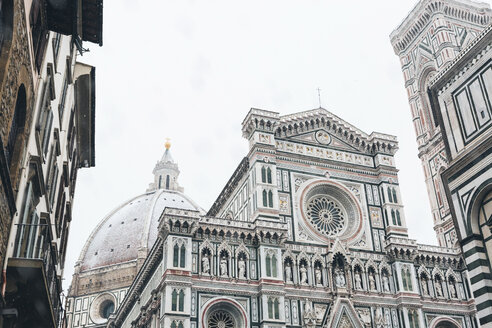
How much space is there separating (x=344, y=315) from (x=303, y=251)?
4.63 meters

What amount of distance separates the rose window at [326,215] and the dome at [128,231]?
47.0 metres

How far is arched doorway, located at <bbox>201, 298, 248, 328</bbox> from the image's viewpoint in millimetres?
32656

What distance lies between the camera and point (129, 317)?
46.1 meters

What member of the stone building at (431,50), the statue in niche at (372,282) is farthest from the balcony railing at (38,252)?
the stone building at (431,50)

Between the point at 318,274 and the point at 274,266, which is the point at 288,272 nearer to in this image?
the point at 274,266

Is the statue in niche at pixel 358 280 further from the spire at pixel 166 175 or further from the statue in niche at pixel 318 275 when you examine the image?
the spire at pixel 166 175

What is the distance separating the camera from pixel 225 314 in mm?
33250

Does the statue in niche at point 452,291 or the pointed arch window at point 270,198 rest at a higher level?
the pointed arch window at point 270,198

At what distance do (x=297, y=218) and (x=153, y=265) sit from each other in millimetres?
9964

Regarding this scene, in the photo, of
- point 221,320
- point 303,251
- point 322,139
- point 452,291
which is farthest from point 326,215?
point 221,320

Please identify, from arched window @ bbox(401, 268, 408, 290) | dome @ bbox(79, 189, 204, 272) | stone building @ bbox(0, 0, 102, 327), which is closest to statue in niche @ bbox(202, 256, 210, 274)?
arched window @ bbox(401, 268, 408, 290)

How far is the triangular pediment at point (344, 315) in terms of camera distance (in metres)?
34.4

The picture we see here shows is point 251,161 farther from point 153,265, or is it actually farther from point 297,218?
point 153,265

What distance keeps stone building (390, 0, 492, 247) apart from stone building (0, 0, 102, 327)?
40390mm
